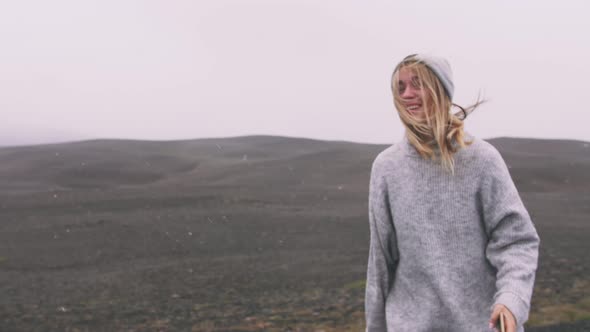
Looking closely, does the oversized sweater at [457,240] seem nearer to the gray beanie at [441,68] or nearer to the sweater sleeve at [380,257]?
the sweater sleeve at [380,257]

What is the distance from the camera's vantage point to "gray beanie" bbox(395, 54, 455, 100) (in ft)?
8.51

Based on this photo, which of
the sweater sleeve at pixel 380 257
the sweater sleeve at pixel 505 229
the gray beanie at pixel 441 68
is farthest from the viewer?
the sweater sleeve at pixel 380 257

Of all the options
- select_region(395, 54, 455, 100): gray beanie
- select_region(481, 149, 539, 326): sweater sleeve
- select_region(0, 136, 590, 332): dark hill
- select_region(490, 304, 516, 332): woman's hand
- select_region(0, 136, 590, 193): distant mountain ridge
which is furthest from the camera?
select_region(0, 136, 590, 193): distant mountain ridge

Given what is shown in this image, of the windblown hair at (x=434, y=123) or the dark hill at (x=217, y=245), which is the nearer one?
the windblown hair at (x=434, y=123)

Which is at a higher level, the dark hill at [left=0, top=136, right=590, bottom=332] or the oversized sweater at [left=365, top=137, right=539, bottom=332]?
the oversized sweater at [left=365, top=137, right=539, bottom=332]

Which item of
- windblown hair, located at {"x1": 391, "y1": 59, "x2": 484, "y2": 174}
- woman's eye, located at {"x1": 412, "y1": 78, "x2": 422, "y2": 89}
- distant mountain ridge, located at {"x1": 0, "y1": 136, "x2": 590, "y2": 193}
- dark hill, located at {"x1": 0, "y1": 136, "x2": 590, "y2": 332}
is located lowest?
dark hill, located at {"x1": 0, "y1": 136, "x2": 590, "y2": 332}

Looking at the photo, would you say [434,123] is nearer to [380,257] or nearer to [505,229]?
[505,229]

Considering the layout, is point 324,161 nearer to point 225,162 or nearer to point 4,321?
point 225,162

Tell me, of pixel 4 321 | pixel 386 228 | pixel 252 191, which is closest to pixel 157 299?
pixel 4 321

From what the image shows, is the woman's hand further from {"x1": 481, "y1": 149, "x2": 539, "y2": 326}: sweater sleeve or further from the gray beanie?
the gray beanie

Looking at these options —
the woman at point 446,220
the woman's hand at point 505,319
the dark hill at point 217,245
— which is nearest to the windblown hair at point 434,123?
the woman at point 446,220

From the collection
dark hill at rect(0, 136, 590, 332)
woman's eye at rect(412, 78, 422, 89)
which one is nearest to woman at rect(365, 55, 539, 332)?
woman's eye at rect(412, 78, 422, 89)

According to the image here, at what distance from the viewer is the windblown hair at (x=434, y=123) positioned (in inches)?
99.3

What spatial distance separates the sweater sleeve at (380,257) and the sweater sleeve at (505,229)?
0.37 m
